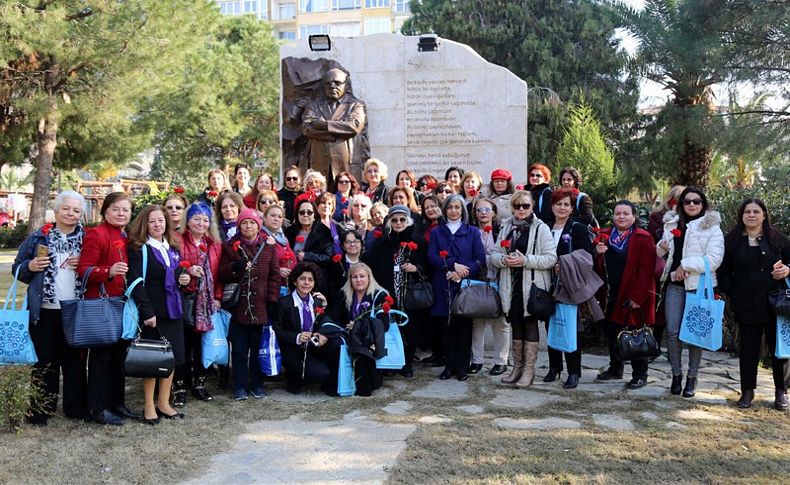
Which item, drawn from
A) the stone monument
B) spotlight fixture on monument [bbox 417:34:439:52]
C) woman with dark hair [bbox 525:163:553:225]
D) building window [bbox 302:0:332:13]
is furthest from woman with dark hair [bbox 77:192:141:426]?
building window [bbox 302:0:332:13]

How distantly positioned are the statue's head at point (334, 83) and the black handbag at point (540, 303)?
4.46 metres

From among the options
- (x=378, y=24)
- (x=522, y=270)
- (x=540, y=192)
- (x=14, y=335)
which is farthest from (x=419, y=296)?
(x=378, y=24)

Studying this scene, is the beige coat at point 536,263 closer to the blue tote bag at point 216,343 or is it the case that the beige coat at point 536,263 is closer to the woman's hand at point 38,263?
the blue tote bag at point 216,343

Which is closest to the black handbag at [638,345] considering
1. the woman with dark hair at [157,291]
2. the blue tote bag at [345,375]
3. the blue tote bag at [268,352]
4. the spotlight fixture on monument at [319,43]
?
the blue tote bag at [345,375]

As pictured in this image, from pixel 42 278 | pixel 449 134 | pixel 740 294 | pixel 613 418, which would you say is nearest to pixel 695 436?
pixel 613 418

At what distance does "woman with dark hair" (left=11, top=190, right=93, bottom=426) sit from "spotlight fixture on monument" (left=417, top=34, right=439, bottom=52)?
5654 millimetres

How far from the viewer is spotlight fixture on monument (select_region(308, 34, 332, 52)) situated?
28.8 ft

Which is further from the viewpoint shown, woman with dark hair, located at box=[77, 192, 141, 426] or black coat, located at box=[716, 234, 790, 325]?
black coat, located at box=[716, 234, 790, 325]

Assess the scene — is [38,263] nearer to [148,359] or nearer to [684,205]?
[148,359]

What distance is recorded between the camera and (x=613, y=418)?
4262 mm

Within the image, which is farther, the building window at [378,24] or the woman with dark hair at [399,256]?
the building window at [378,24]

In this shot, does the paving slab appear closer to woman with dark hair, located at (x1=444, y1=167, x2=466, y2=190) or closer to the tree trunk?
woman with dark hair, located at (x1=444, y1=167, x2=466, y2=190)

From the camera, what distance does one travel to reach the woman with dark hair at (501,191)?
623 cm

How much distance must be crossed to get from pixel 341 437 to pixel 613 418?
172 cm
